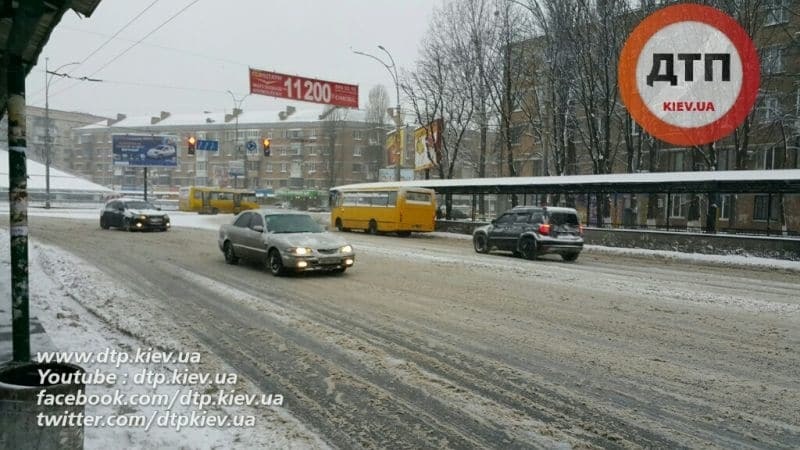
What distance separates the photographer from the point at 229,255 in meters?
15.0

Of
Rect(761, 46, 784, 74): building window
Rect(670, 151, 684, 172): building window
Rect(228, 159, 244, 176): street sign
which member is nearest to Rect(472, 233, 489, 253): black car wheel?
Rect(761, 46, 784, 74): building window

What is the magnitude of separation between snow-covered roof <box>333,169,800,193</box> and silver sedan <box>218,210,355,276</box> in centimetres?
1498

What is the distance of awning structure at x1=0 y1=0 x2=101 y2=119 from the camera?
3886 mm

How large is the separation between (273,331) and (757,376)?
5595mm

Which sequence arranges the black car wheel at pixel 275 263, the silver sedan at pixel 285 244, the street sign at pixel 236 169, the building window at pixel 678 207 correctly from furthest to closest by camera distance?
the street sign at pixel 236 169 < the building window at pixel 678 207 < the black car wheel at pixel 275 263 < the silver sedan at pixel 285 244

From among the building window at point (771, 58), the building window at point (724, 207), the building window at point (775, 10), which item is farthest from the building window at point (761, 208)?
the building window at point (775, 10)

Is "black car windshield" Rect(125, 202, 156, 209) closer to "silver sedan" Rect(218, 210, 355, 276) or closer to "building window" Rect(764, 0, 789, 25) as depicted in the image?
"silver sedan" Rect(218, 210, 355, 276)

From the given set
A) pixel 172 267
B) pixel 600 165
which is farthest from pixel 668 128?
pixel 172 267

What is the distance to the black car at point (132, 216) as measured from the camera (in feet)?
88.6

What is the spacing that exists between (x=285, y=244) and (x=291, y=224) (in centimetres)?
129

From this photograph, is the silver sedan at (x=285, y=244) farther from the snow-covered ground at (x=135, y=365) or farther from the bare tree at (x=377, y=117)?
the bare tree at (x=377, y=117)

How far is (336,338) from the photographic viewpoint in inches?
287

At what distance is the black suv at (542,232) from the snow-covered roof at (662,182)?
6351 mm

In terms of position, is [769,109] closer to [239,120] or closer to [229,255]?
[229,255]
